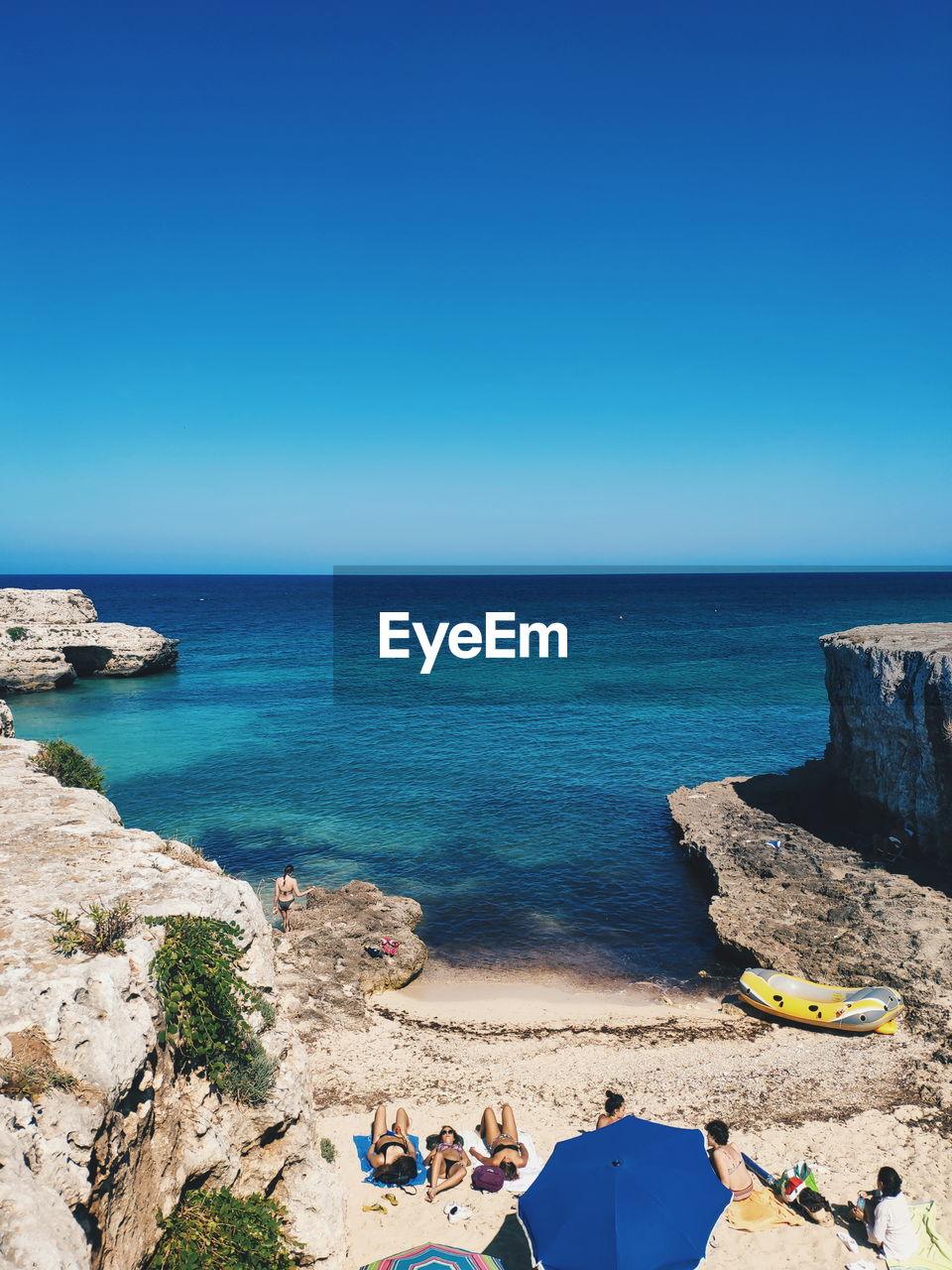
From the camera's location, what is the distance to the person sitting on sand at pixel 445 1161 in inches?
479

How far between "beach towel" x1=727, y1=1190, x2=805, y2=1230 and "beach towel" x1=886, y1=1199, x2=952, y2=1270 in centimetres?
138

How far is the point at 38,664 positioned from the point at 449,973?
51.5m

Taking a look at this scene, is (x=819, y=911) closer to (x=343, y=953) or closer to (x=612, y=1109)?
(x=612, y=1109)

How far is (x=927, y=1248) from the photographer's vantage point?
35.4ft

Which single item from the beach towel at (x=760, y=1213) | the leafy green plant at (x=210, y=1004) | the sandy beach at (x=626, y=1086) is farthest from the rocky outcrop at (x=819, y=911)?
the leafy green plant at (x=210, y=1004)

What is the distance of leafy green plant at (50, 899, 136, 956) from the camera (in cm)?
800

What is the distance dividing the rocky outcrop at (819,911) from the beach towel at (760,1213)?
7.24 m

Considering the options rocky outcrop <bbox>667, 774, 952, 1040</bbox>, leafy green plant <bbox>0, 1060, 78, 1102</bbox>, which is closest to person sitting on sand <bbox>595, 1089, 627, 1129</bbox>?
rocky outcrop <bbox>667, 774, 952, 1040</bbox>

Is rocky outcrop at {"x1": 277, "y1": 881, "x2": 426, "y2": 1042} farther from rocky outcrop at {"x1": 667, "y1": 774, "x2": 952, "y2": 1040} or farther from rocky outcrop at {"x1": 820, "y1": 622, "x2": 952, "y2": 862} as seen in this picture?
rocky outcrop at {"x1": 820, "y1": 622, "x2": 952, "y2": 862}

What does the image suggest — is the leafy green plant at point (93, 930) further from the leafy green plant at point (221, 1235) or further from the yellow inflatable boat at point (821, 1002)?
the yellow inflatable boat at point (821, 1002)

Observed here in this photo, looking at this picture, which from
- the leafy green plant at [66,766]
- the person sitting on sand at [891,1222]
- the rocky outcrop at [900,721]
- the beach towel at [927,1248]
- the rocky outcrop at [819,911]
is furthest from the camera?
the rocky outcrop at [900,721]

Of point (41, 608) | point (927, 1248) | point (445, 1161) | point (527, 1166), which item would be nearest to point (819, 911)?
point (927, 1248)

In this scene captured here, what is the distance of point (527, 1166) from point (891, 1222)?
5516mm

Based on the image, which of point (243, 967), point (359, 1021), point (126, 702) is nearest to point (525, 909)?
point (359, 1021)
